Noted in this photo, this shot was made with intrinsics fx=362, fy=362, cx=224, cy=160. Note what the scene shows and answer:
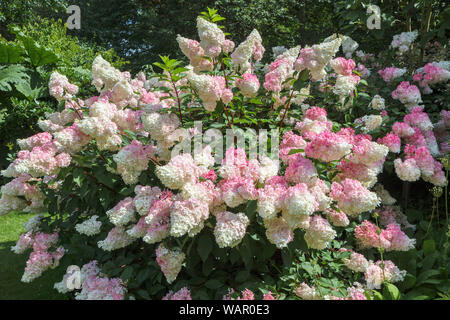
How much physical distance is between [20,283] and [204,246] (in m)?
2.43

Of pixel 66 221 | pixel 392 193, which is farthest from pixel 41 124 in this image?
pixel 392 193

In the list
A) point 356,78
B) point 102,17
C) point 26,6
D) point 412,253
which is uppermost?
point 102,17

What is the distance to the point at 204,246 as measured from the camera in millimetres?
1946

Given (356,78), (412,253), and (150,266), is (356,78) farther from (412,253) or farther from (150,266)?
(150,266)

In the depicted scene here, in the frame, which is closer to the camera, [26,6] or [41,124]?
[41,124]

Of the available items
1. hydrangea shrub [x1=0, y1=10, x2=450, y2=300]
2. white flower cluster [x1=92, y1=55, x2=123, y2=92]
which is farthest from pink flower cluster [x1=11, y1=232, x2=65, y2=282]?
white flower cluster [x1=92, y1=55, x2=123, y2=92]

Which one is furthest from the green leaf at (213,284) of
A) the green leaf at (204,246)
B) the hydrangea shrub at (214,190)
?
the green leaf at (204,246)

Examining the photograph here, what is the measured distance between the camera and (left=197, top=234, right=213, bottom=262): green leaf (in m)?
1.92

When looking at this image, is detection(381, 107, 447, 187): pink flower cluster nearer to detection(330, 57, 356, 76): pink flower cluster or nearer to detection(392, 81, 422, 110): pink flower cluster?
detection(392, 81, 422, 110): pink flower cluster

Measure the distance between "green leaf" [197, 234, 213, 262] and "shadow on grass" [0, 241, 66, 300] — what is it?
177 cm

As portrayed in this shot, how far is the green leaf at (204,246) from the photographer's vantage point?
75.5 inches

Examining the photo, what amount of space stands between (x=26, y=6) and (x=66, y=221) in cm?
1198

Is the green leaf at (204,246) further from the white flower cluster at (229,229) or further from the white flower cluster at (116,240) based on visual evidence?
the white flower cluster at (116,240)
